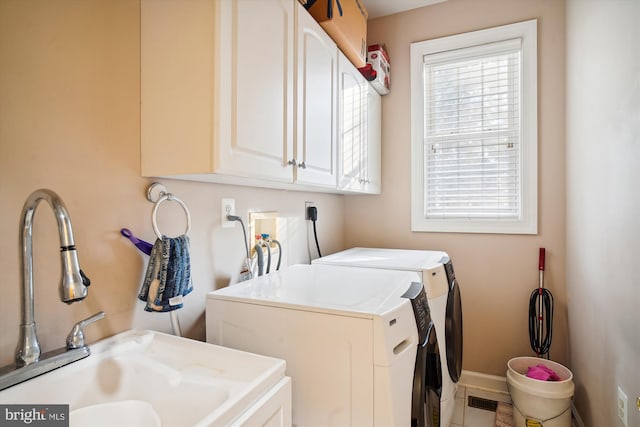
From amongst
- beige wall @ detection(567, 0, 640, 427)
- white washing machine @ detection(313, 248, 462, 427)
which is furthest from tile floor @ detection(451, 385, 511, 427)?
beige wall @ detection(567, 0, 640, 427)

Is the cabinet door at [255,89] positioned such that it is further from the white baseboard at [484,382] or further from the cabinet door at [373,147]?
the white baseboard at [484,382]

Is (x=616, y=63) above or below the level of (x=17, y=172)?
above

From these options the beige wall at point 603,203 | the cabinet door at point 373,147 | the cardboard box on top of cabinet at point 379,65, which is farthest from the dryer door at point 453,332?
the cardboard box on top of cabinet at point 379,65

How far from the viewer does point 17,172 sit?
0.83m

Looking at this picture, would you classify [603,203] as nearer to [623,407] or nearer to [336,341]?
[623,407]

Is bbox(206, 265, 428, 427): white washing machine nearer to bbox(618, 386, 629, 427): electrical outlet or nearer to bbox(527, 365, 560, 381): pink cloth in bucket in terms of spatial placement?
bbox(618, 386, 629, 427): electrical outlet

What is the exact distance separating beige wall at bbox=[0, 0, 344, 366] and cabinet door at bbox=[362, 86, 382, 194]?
4.22ft

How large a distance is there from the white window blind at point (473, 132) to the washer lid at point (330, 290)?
44.6 inches

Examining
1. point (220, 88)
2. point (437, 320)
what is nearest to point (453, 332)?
point (437, 320)

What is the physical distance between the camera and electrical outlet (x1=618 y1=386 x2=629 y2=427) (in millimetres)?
1285

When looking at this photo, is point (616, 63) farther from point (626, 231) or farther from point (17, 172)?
point (17, 172)

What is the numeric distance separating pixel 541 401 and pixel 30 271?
87.4 inches

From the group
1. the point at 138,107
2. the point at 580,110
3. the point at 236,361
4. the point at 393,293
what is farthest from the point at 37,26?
the point at 580,110

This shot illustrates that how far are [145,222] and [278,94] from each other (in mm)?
648
